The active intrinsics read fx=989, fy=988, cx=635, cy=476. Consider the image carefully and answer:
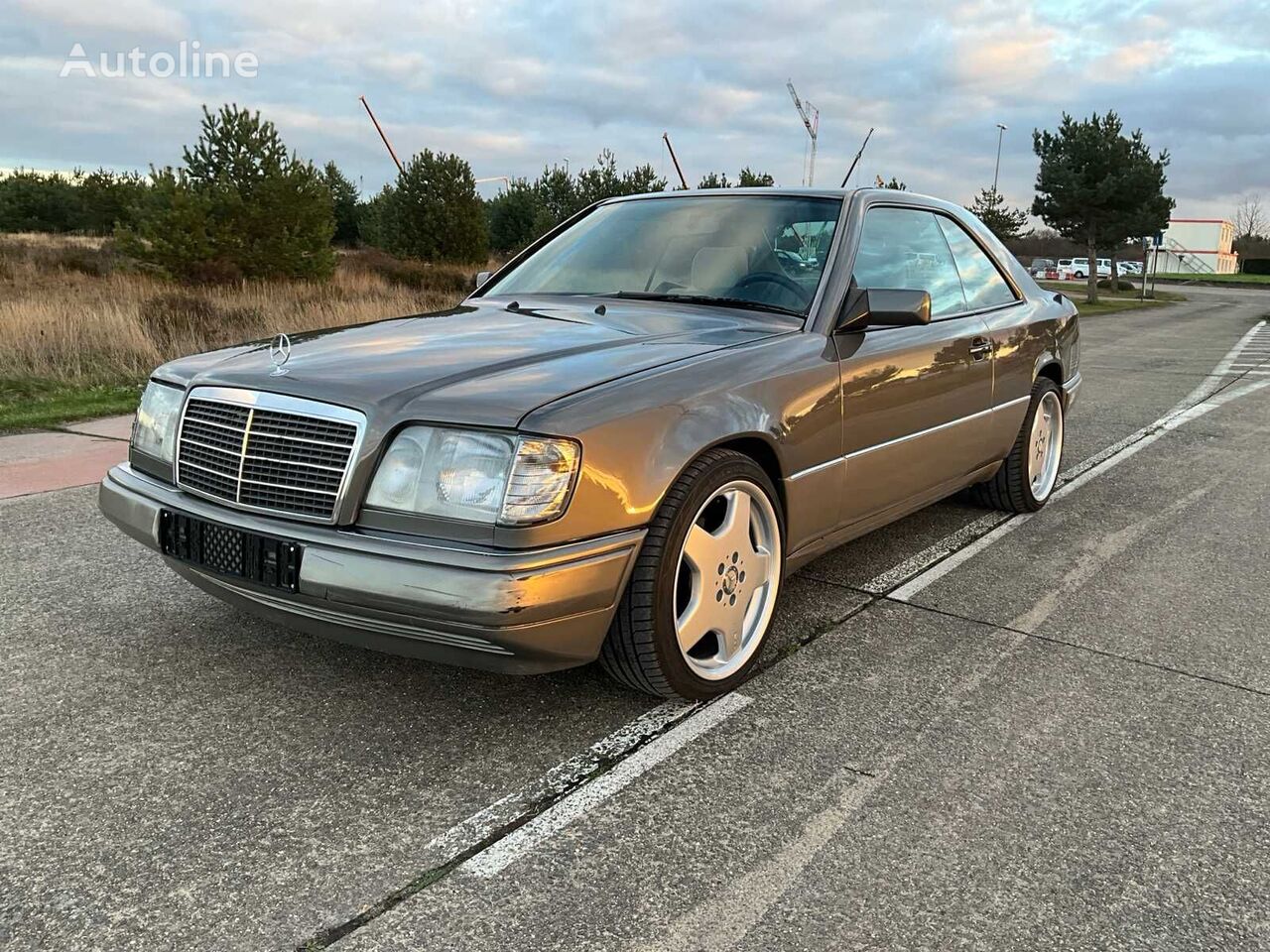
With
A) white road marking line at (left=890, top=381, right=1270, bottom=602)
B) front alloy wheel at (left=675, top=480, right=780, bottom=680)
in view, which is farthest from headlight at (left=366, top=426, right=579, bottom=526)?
white road marking line at (left=890, top=381, right=1270, bottom=602)

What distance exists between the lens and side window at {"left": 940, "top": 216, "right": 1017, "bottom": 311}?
454cm

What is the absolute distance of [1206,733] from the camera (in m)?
2.84

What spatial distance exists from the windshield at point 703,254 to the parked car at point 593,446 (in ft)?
0.04

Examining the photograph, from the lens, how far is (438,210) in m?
32.8

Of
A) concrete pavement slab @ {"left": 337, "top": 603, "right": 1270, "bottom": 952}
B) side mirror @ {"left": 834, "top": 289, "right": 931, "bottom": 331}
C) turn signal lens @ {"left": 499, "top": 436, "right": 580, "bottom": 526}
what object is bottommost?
concrete pavement slab @ {"left": 337, "top": 603, "right": 1270, "bottom": 952}

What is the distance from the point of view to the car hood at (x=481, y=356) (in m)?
2.49

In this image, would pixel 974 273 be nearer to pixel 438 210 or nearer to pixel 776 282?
pixel 776 282

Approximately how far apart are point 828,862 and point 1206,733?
139cm

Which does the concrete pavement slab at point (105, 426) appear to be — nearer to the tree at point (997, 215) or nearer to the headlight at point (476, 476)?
the headlight at point (476, 476)

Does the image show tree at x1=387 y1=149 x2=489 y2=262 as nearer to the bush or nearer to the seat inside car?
the bush

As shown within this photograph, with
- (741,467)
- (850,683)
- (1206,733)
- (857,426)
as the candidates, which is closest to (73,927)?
(741,467)

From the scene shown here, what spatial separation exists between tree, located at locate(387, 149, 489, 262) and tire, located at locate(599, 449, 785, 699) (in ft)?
104

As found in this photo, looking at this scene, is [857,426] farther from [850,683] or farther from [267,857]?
[267,857]

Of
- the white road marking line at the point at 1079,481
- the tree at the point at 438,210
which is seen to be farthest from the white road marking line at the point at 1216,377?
the tree at the point at 438,210
